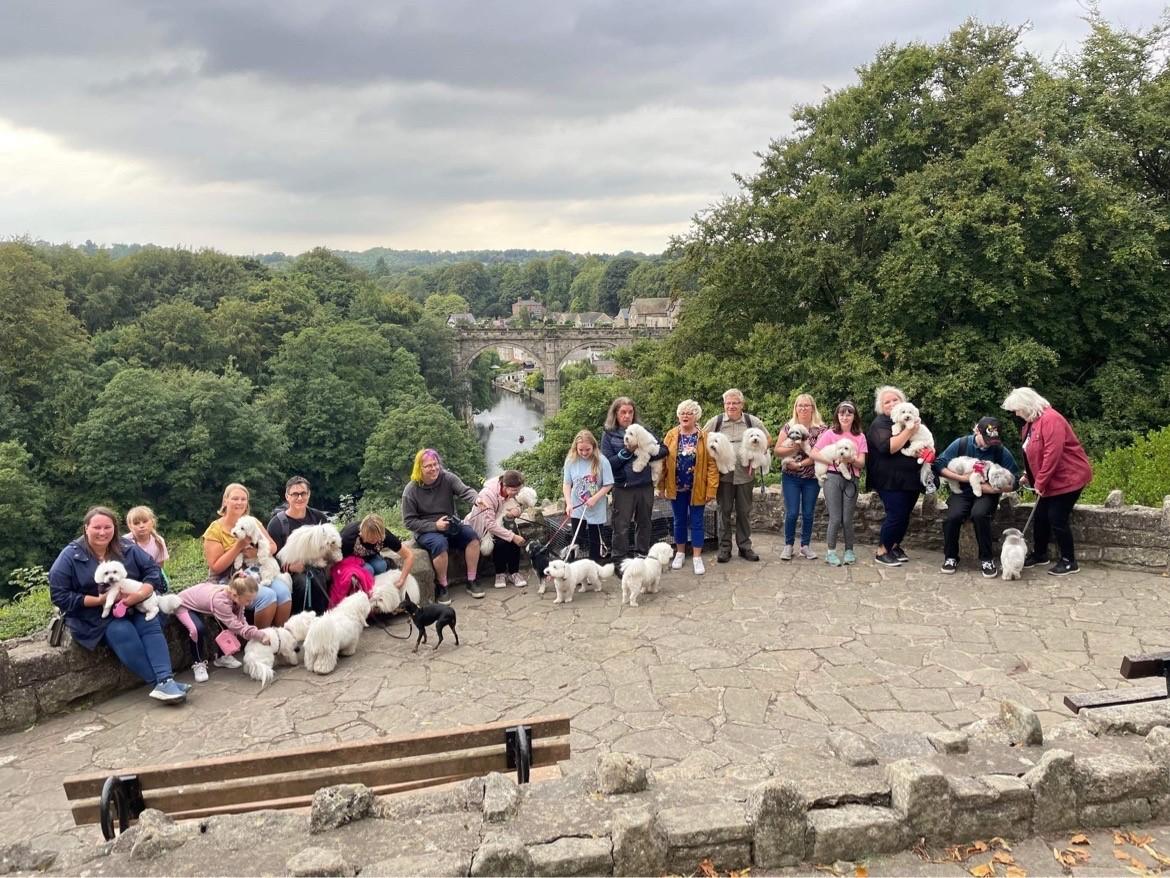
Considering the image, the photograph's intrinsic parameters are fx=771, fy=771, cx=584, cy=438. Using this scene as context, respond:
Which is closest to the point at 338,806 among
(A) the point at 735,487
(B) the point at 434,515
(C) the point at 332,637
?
(C) the point at 332,637

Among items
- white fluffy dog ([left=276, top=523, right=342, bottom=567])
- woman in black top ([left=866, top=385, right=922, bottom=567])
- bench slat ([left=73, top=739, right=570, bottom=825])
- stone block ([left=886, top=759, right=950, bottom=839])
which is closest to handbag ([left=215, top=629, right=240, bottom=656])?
white fluffy dog ([left=276, top=523, right=342, bottom=567])

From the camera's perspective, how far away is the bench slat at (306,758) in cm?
330

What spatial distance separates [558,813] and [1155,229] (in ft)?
55.4

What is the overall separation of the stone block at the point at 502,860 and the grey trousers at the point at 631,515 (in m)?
4.69

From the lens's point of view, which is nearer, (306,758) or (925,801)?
(925,801)

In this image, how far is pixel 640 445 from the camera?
23.1 ft

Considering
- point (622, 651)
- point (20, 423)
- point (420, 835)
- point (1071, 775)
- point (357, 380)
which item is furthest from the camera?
point (357, 380)

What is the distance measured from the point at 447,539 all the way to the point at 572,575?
3.90ft

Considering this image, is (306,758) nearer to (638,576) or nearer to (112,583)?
(112,583)

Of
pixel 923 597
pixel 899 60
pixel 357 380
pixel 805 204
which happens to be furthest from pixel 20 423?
pixel 923 597

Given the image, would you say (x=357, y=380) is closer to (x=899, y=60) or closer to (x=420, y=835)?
(x=899, y=60)

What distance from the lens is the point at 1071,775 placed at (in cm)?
311

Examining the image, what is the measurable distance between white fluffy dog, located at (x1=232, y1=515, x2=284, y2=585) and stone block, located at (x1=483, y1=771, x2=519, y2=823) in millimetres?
3249

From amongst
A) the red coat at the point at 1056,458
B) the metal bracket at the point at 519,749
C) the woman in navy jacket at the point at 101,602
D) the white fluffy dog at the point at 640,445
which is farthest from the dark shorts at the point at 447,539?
the red coat at the point at 1056,458
